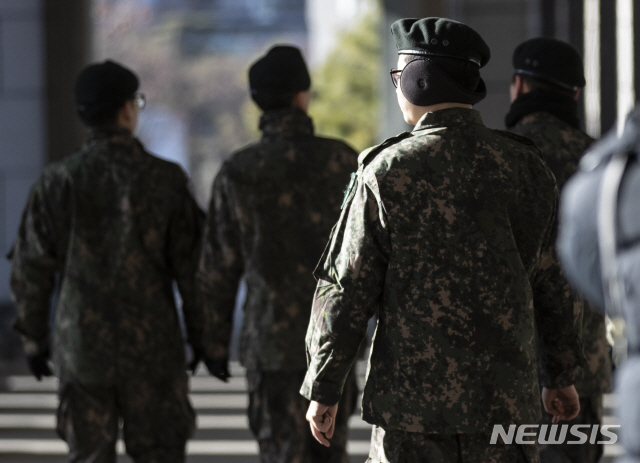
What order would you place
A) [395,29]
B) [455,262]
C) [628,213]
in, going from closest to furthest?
[628,213]
[455,262]
[395,29]

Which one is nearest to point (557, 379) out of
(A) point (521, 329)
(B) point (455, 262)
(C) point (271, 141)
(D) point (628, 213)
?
(A) point (521, 329)

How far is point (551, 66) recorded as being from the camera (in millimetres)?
3422

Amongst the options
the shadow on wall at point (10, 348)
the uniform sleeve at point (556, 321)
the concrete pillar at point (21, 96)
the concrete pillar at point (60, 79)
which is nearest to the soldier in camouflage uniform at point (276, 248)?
the uniform sleeve at point (556, 321)

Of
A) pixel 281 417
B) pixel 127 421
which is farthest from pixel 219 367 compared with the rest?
pixel 127 421

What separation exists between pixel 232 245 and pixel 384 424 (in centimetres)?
144

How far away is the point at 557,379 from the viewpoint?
2596 mm

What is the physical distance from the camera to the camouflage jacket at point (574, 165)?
3367mm

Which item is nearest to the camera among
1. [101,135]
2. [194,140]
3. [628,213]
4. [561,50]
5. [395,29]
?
[628,213]

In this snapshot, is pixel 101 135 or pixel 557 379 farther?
pixel 101 135

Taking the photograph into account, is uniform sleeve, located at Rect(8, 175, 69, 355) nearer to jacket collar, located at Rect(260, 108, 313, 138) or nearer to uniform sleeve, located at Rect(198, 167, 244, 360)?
uniform sleeve, located at Rect(198, 167, 244, 360)

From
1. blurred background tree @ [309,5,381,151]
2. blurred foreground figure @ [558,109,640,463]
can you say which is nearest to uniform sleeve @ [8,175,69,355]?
blurred foreground figure @ [558,109,640,463]

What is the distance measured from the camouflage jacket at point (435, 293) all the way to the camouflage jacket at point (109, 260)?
1.51m

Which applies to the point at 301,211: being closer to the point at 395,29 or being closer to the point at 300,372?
the point at 300,372

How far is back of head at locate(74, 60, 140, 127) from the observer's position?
3.72 m
